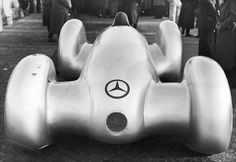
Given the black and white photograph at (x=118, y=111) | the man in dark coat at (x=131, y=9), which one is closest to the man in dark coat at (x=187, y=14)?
the man in dark coat at (x=131, y=9)

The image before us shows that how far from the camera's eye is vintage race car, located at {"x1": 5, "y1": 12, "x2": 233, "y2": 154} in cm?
257

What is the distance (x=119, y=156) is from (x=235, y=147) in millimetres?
981

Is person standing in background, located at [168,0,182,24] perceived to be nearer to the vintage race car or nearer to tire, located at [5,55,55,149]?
the vintage race car

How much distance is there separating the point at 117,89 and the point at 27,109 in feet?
2.14

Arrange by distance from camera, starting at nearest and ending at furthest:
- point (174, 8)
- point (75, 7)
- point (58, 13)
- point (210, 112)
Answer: point (210, 112)
point (58, 13)
point (174, 8)
point (75, 7)

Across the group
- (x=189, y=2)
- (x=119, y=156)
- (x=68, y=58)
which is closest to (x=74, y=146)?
(x=119, y=156)

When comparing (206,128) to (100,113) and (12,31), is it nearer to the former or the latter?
(100,113)

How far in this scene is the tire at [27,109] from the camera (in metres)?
2.60

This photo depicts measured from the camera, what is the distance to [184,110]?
8.75 ft

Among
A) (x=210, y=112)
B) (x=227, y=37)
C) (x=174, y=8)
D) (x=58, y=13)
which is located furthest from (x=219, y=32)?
(x=174, y=8)

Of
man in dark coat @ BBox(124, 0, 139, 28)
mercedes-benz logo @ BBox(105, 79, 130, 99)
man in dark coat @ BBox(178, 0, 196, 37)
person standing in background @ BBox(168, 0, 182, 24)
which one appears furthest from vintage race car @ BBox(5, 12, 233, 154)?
person standing in background @ BBox(168, 0, 182, 24)

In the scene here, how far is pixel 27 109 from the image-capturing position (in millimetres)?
2592

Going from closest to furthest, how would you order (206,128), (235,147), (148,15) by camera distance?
(206,128) → (235,147) → (148,15)

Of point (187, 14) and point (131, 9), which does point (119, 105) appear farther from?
point (131, 9)
